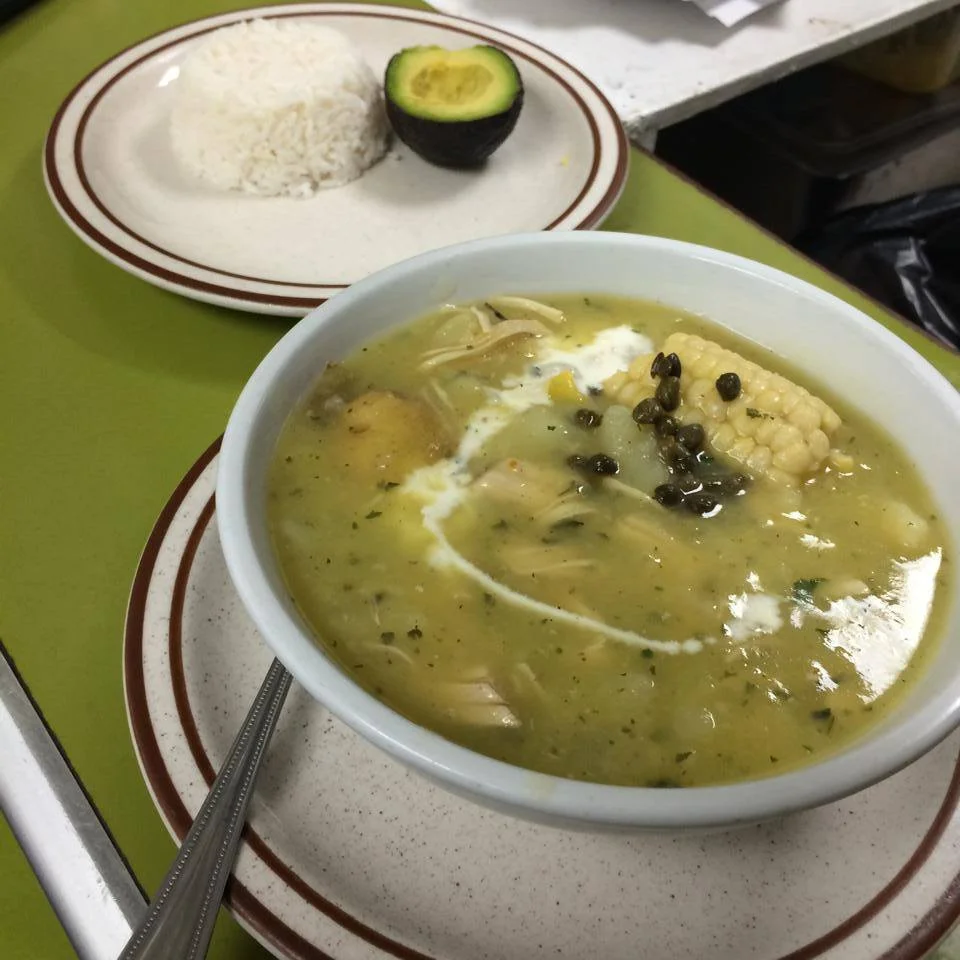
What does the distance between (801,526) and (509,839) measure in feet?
1.68

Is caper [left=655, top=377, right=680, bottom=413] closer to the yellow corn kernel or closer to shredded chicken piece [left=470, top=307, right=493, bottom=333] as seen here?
the yellow corn kernel

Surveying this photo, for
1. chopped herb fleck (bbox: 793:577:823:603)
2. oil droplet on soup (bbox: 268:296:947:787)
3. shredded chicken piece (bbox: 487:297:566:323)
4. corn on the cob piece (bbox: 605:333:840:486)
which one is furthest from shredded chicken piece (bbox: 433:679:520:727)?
shredded chicken piece (bbox: 487:297:566:323)

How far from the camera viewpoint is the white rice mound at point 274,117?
188cm

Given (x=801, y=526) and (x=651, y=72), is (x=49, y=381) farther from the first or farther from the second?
(x=651, y=72)

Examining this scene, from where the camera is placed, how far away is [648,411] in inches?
46.1

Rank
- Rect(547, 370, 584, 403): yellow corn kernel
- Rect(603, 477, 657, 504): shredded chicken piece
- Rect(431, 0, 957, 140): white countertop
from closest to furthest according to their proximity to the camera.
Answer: Rect(603, 477, 657, 504): shredded chicken piece, Rect(547, 370, 584, 403): yellow corn kernel, Rect(431, 0, 957, 140): white countertop

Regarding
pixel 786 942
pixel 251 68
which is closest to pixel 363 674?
pixel 786 942

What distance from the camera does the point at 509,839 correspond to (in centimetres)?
92

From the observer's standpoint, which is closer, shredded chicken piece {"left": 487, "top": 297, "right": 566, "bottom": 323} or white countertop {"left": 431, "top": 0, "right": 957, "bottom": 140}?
shredded chicken piece {"left": 487, "top": 297, "right": 566, "bottom": 323}

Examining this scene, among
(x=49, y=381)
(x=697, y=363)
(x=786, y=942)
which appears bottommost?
(x=49, y=381)

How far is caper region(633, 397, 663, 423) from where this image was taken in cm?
117

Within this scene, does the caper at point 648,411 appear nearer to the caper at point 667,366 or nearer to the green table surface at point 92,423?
the caper at point 667,366

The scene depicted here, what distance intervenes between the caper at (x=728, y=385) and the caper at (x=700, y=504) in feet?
0.50

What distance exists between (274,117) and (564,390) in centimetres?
108
